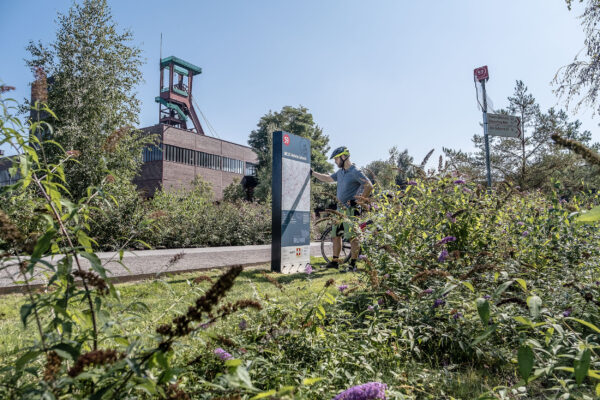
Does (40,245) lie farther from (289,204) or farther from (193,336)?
(289,204)

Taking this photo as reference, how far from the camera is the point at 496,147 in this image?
93.7 feet

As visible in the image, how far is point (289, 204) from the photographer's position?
6711 millimetres

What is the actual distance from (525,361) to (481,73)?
875cm

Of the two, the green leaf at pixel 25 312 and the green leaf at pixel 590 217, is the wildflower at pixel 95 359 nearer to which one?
the green leaf at pixel 25 312

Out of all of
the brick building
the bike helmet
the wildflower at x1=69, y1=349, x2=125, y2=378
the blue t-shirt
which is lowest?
the wildflower at x1=69, y1=349, x2=125, y2=378

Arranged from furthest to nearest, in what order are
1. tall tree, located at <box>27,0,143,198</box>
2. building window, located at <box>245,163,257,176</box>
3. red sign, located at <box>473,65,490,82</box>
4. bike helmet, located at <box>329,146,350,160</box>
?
building window, located at <box>245,163,257,176</box> < tall tree, located at <box>27,0,143,198</box> < red sign, located at <box>473,65,490,82</box> < bike helmet, located at <box>329,146,350,160</box>

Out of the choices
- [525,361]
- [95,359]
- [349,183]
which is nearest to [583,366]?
[525,361]

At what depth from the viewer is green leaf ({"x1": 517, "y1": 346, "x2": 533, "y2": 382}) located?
3.25ft

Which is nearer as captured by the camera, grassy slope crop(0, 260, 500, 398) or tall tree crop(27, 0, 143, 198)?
grassy slope crop(0, 260, 500, 398)

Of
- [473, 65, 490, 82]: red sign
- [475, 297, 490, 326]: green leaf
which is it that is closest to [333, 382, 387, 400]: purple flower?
[475, 297, 490, 326]: green leaf

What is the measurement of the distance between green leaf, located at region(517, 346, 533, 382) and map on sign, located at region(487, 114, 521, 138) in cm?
750

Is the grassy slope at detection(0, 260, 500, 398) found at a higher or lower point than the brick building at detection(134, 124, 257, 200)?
lower

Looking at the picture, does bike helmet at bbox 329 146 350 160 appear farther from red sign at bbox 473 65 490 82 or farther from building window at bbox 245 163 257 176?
building window at bbox 245 163 257 176

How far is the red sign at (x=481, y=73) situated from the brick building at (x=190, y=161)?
2802 cm
